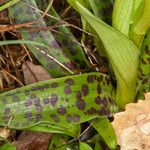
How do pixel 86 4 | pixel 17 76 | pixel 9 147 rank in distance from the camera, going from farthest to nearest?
pixel 17 76 → pixel 86 4 → pixel 9 147

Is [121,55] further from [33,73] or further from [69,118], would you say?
[33,73]

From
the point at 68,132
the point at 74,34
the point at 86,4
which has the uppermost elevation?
the point at 86,4

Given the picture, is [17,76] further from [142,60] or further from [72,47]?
[142,60]

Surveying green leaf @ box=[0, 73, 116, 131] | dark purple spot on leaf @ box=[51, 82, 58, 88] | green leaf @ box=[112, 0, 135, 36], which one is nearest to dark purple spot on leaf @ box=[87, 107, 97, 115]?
green leaf @ box=[0, 73, 116, 131]

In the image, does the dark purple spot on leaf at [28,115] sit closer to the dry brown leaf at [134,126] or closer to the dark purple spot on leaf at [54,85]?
the dark purple spot on leaf at [54,85]

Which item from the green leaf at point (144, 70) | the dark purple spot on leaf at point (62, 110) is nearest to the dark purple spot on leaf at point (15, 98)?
the dark purple spot on leaf at point (62, 110)

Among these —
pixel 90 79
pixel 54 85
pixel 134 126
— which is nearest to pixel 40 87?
pixel 54 85

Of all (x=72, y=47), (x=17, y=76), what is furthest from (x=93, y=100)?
(x=17, y=76)
